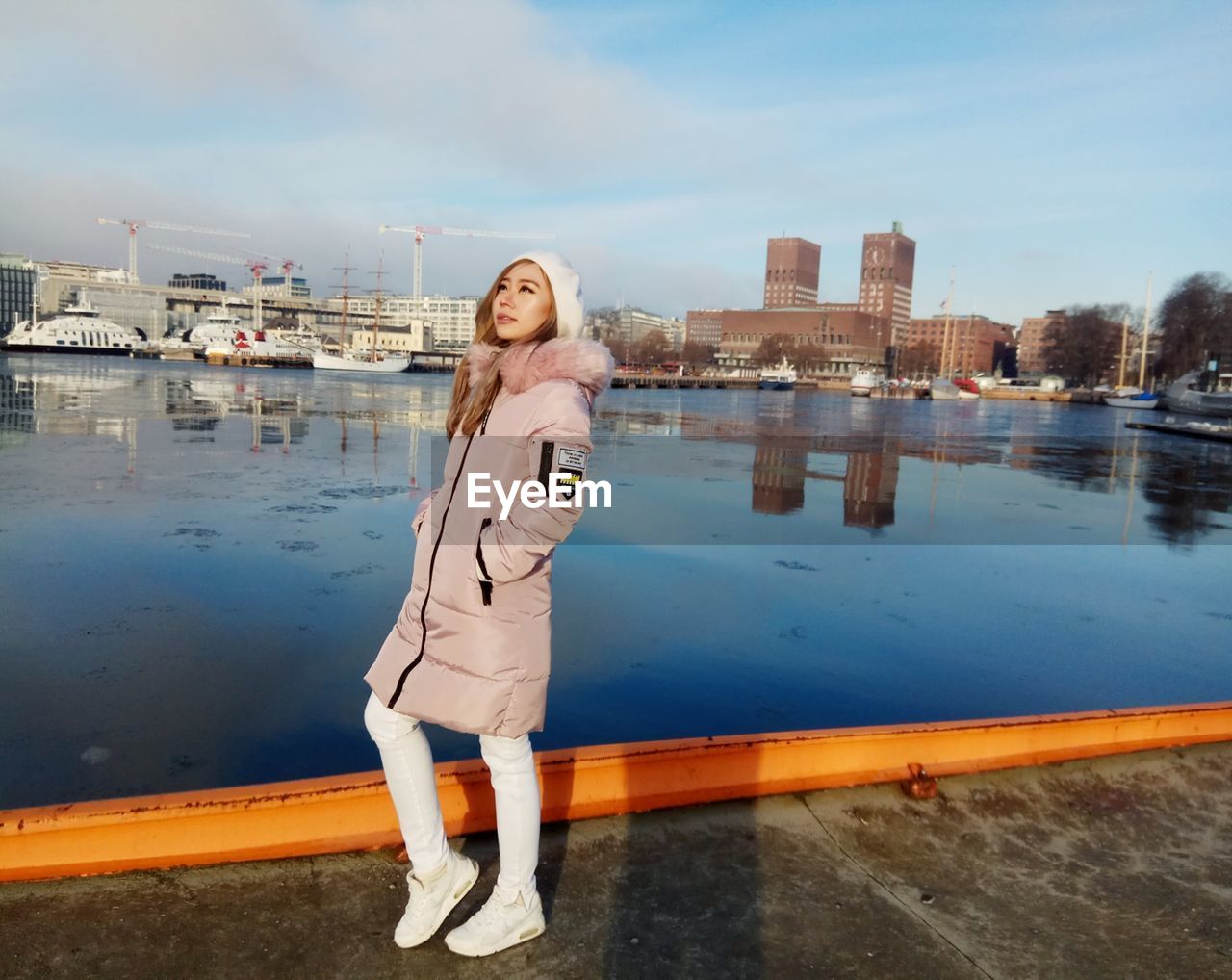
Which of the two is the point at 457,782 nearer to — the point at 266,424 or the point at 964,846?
the point at 964,846

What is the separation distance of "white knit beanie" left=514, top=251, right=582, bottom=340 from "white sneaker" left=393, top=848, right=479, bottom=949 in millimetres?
1350

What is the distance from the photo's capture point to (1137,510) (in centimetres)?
1110

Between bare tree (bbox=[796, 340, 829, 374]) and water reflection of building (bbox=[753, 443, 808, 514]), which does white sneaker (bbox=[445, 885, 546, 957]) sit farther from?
bare tree (bbox=[796, 340, 829, 374])

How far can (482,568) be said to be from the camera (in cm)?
194

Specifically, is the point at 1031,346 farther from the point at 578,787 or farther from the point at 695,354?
the point at 578,787

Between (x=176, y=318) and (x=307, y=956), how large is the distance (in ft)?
447

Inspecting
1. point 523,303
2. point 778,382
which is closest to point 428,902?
point 523,303

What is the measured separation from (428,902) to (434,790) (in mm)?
260

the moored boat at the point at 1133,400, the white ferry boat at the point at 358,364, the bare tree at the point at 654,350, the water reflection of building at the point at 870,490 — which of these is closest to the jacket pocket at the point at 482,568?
the water reflection of building at the point at 870,490

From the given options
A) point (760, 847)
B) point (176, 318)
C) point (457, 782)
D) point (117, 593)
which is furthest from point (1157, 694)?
point (176, 318)

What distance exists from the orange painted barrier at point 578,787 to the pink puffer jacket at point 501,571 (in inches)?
27.5

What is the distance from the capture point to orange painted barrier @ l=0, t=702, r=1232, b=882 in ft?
7.73

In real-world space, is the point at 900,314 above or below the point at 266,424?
above

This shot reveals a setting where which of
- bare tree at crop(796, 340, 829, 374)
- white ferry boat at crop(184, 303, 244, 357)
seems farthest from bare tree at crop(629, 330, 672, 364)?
white ferry boat at crop(184, 303, 244, 357)
